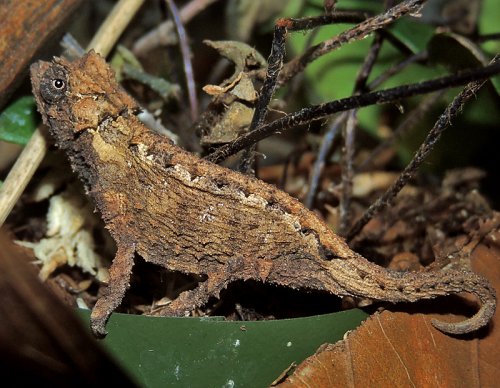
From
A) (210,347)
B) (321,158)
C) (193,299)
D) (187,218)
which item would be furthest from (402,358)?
(321,158)

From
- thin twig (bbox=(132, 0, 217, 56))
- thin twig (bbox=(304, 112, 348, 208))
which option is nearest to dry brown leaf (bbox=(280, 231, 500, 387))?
thin twig (bbox=(304, 112, 348, 208))

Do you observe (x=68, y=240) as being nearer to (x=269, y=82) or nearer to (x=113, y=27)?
(x=113, y=27)

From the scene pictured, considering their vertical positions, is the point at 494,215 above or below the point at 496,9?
below

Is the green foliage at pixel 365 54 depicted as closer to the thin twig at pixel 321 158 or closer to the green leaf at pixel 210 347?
the thin twig at pixel 321 158

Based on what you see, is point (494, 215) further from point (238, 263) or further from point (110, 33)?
point (110, 33)

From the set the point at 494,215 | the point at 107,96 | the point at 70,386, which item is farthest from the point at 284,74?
the point at 70,386

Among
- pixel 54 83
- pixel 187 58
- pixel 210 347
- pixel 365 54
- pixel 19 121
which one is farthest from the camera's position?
pixel 365 54

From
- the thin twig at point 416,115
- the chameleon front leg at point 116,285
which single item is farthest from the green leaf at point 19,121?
the thin twig at point 416,115
